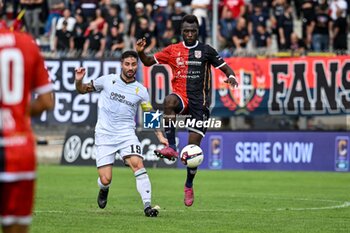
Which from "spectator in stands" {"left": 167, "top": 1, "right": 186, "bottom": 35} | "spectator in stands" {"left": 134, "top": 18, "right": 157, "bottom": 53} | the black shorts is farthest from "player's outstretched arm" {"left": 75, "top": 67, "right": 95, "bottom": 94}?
"spectator in stands" {"left": 167, "top": 1, "right": 186, "bottom": 35}

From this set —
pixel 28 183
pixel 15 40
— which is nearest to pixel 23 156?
pixel 28 183

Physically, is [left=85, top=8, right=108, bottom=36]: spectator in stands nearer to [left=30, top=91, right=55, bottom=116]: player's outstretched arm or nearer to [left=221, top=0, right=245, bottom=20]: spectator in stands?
[left=221, top=0, right=245, bottom=20]: spectator in stands

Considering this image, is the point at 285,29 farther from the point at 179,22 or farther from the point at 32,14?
the point at 32,14

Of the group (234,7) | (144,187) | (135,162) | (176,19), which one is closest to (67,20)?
(176,19)

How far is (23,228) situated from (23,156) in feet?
1.83

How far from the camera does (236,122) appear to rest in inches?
1189

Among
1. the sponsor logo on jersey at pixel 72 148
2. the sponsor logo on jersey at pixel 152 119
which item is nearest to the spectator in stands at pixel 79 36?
the sponsor logo on jersey at pixel 72 148

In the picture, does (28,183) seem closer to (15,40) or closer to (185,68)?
(15,40)

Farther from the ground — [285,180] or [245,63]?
[245,63]

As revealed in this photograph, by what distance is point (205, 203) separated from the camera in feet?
60.6

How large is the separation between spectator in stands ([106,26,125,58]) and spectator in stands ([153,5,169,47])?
1156mm

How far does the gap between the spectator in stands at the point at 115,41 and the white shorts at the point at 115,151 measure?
16.5m

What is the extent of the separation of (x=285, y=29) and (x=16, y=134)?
84.0ft

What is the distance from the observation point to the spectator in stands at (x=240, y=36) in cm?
3247
